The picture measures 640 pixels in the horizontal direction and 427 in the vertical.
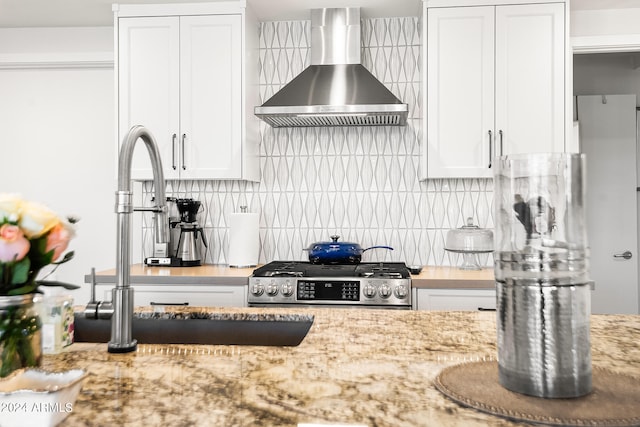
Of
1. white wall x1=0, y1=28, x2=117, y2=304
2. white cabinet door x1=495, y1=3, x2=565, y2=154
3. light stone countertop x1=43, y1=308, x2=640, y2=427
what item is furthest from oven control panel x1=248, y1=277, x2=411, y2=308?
white wall x1=0, y1=28, x2=117, y2=304

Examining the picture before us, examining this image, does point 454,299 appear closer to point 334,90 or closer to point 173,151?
point 334,90

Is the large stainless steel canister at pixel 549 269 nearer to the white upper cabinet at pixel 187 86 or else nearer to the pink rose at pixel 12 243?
the pink rose at pixel 12 243

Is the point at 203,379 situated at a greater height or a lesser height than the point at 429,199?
lesser

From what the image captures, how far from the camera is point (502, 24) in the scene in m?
3.29

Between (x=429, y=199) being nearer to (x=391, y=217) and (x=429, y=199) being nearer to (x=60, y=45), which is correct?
(x=391, y=217)

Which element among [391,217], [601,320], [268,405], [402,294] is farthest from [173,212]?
[268,405]

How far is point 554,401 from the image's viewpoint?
91 centimetres

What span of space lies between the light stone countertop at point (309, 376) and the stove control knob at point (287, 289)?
1438mm

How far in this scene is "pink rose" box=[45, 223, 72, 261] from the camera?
3.32 ft

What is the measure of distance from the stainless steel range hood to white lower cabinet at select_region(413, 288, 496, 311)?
1011 mm

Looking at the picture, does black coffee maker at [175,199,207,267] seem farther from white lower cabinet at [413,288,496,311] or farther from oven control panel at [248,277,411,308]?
white lower cabinet at [413,288,496,311]

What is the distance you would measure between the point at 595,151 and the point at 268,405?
4.50 m

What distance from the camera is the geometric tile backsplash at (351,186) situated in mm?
3693

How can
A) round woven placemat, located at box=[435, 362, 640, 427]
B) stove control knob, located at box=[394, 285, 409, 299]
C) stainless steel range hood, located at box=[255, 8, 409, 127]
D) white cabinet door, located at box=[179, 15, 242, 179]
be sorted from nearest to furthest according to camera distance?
round woven placemat, located at box=[435, 362, 640, 427]
stove control knob, located at box=[394, 285, 409, 299]
stainless steel range hood, located at box=[255, 8, 409, 127]
white cabinet door, located at box=[179, 15, 242, 179]
